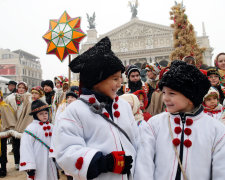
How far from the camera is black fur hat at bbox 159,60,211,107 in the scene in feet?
4.44

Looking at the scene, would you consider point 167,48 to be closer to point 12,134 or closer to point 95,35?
point 95,35

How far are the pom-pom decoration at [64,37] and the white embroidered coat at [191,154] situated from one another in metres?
2.75

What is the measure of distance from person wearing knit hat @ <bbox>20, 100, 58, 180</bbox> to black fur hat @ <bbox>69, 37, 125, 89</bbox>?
5.29 ft

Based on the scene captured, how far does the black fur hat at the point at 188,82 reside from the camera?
135cm

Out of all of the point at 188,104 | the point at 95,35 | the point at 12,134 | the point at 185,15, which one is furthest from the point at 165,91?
the point at 95,35

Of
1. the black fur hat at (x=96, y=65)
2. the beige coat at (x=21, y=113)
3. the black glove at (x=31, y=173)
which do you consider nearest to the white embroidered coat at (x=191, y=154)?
the black fur hat at (x=96, y=65)

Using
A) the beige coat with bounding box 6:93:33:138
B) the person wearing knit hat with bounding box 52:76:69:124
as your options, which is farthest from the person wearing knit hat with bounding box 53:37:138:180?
the beige coat with bounding box 6:93:33:138

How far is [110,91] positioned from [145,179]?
0.60 metres

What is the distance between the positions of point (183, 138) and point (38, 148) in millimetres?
2115

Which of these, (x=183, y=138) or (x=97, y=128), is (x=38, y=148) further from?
(x=183, y=138)

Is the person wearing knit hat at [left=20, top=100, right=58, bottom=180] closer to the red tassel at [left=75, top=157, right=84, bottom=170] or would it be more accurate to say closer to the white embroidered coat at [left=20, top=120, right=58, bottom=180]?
the white embroidered coat at [left=20, top=120, right=58, bottom=180]

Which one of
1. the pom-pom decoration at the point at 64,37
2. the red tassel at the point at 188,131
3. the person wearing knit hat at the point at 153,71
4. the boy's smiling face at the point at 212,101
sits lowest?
the red tassel at the point at 188,131

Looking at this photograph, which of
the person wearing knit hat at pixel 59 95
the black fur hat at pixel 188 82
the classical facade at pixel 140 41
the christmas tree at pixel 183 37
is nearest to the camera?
the black fur hat at pixel 188 82

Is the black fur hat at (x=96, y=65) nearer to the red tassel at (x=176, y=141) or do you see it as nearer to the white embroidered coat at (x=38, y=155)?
the red tassel at (x=176, y=141)
